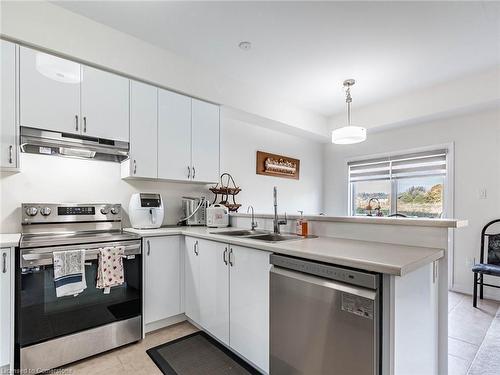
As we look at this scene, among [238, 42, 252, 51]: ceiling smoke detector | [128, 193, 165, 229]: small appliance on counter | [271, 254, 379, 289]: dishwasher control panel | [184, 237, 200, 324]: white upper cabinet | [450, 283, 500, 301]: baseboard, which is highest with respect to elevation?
[238, 42, 252, 51]: ceiling smoke detector

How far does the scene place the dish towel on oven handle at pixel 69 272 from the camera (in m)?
1.72

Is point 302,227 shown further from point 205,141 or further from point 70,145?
point 70,145

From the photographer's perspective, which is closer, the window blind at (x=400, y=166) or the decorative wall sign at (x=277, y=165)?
the window blind at (x=400, y=166)

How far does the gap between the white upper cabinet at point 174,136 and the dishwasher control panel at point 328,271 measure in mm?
1580

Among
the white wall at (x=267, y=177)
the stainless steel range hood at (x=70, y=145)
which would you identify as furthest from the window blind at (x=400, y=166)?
the stainless steel range hood at (x=70, y=145)

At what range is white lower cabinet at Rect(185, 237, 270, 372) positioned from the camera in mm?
1654

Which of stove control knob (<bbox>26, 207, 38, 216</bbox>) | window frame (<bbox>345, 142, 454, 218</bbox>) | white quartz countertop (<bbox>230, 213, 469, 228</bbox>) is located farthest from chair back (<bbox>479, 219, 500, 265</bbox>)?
stove control knob (<bbox>26, 207, 38, 216</bbox>)

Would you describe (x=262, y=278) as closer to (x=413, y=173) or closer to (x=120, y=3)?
(x=120, y=3)

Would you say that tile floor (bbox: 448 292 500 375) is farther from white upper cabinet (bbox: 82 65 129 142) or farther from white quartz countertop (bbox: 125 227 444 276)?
white upper cabinet (bbox: 82 65 129 142)

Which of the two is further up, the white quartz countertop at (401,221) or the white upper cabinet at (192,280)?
the white quartz countertop at (401,221)

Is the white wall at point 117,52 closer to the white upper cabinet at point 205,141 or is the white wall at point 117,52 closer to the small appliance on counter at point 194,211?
the white upper cabinet at point 205,141

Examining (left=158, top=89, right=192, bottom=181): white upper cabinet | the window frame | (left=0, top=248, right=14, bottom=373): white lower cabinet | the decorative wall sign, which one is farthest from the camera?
the decorative wall sign

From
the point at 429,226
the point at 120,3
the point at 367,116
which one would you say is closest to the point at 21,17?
the point at 120,3

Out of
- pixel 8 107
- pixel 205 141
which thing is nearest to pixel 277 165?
pixel 205 141
